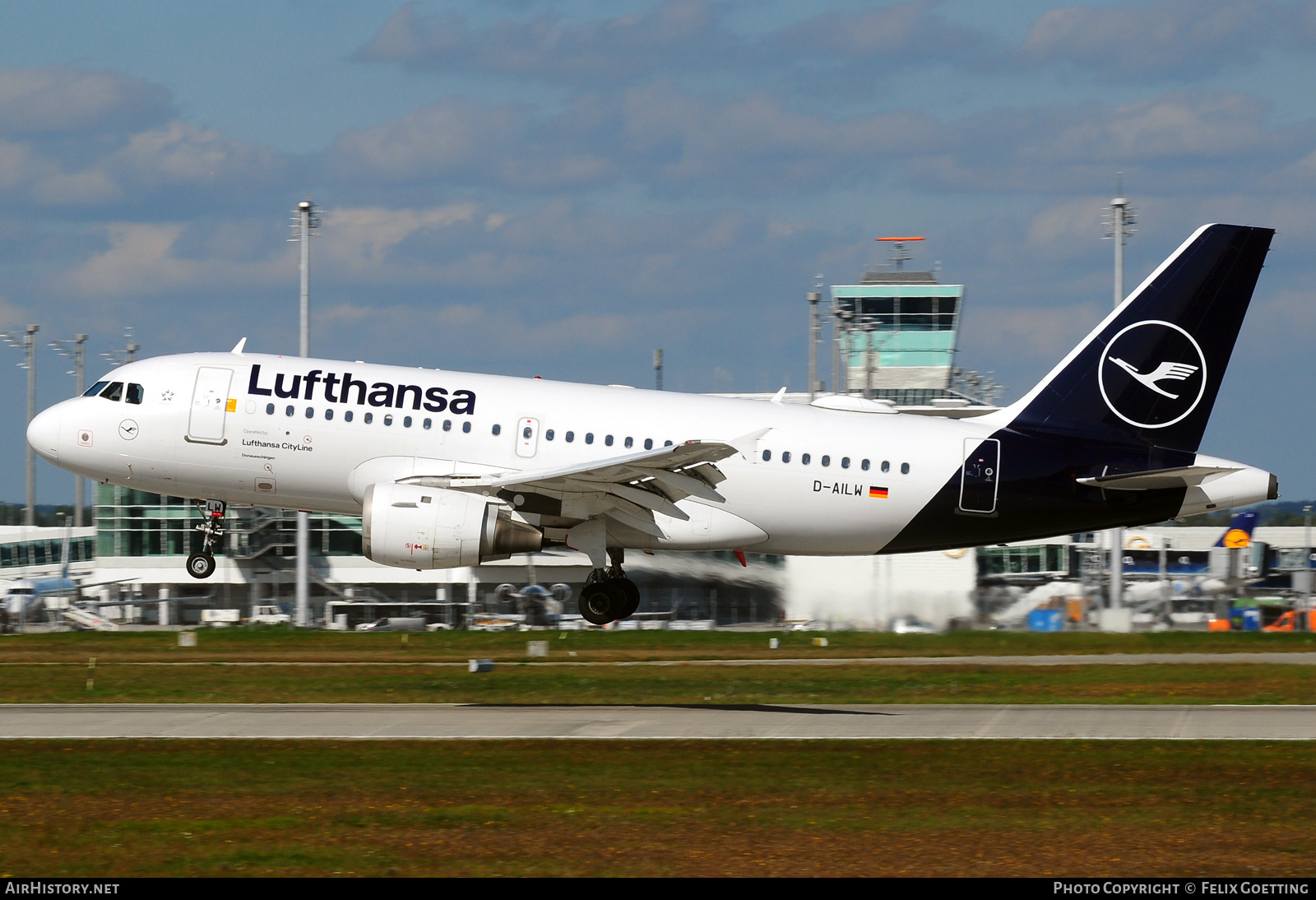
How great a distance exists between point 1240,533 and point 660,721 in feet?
183

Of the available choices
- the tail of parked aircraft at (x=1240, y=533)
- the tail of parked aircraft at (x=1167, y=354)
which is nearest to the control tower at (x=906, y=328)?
the tail of parked aircraft at (x=1240, y=533)

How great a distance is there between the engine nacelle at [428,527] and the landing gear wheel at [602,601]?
241 cm

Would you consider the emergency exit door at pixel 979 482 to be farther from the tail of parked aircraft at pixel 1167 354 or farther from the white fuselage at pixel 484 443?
the tail of parked aircraft at pixel 1167 354

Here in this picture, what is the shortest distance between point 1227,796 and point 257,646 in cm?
3660

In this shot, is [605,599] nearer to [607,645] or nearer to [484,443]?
[484,443]

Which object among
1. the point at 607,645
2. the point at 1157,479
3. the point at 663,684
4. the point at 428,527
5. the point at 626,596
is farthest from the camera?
the point at 607,645

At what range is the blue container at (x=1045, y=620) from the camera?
51281 mm

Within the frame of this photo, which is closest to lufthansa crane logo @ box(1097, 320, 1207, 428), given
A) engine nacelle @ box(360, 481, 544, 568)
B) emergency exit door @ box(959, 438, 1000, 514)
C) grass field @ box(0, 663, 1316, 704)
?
emergency exit door @ box(959, 438, 1000, 514)

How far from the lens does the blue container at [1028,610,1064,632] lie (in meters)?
51.3

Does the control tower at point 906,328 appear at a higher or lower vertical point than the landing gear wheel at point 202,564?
higher

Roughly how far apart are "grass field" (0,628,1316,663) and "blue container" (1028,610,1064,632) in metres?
2.29

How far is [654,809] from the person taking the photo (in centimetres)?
1838

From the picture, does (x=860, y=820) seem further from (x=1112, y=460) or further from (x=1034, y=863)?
(x=1112, y=460)

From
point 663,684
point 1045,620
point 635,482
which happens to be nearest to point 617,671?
point 663,684
